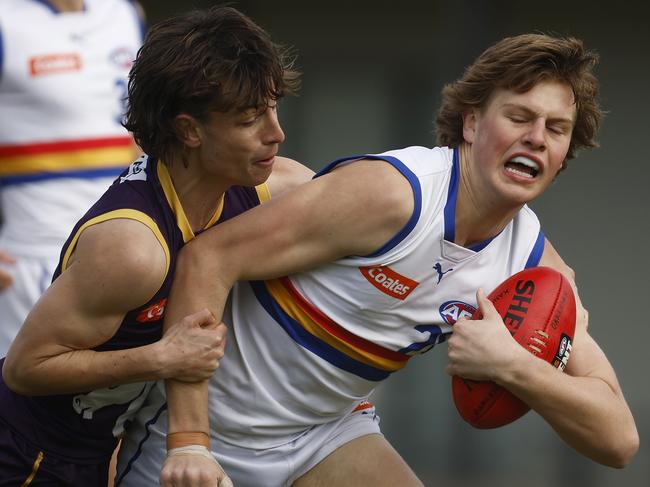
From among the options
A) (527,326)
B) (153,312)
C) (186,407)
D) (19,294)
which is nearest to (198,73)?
(153,312)

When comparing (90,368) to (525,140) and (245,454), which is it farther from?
(525,140)

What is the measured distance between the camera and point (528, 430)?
348 inches

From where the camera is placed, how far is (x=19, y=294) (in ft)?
16.6

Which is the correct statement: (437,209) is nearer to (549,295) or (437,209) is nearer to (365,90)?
(549,295)

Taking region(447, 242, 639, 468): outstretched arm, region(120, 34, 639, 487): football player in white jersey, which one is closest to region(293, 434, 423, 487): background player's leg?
region(120, 34, 639, 487): football player in white jersey

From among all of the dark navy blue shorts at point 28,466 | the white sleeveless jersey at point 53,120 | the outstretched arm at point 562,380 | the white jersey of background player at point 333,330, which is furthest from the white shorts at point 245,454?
the white sleeveless jersey at point 53,120

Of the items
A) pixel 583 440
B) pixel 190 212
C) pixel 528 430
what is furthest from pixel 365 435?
pixel 528 430

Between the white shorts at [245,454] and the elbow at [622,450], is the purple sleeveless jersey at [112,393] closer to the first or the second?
the white shorts at [245,454]

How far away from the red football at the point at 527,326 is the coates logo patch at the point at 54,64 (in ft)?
6.96

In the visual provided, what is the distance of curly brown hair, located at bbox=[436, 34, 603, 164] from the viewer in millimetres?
3756

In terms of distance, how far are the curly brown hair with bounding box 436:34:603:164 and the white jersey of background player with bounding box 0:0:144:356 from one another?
1693 millimetres

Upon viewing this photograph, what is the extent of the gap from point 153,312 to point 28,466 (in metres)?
0.63

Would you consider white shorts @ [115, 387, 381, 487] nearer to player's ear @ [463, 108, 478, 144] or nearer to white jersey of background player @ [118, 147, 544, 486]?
white jersey of background player @ [118, 147, 544, 486]

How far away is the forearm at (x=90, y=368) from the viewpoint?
3527mm
